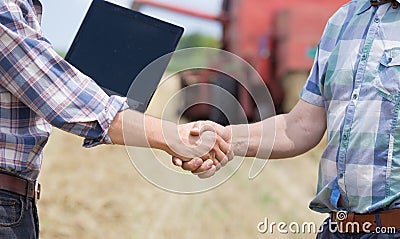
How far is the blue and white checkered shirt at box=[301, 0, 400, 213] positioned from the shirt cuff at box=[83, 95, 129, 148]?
78cm

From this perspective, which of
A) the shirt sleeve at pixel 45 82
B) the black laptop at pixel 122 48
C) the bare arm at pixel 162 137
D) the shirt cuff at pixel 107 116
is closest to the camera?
the shirt sleeve at pixel 45 82

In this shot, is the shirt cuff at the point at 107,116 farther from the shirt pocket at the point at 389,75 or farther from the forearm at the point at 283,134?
the shirt pocket at the point at 389,75

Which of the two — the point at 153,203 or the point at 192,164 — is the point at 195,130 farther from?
the point at 153,203

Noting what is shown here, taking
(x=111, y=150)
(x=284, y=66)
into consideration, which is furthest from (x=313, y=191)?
(x=284, y=66)

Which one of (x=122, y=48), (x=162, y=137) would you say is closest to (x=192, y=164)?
(x=162, y=137)

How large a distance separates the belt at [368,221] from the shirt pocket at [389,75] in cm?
40

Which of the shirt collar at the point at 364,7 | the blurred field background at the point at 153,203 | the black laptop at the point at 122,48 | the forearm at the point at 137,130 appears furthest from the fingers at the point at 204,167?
the blurred field background at the point at 153,203

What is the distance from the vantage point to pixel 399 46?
2742 mm

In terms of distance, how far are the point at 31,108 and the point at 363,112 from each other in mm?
1138

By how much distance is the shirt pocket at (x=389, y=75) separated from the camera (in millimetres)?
2711

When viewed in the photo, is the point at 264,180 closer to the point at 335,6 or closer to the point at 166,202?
the point at 166,202

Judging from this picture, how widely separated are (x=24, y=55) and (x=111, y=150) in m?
7.04

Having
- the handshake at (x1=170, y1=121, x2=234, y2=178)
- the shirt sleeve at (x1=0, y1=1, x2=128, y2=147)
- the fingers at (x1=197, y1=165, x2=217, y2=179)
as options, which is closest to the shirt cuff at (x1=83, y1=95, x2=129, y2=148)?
the shirt sleeve at (x1=0, y1=1, x2=128, y2=147)

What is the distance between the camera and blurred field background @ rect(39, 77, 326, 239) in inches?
234
